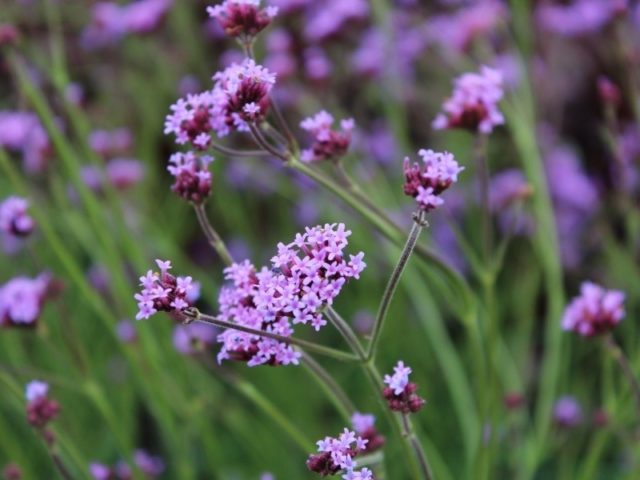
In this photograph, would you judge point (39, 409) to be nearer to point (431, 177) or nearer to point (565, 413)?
point (431, 177)

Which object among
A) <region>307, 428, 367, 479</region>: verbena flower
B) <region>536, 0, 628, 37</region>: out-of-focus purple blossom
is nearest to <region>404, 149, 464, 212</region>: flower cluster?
<region>307, 428, 367, 479</region>: verbena flower

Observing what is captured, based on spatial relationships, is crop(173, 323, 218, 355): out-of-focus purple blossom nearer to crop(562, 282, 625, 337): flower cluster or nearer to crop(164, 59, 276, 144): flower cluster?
crop(164, 59, 276, 144): flower cluster

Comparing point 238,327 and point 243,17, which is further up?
point 243,17

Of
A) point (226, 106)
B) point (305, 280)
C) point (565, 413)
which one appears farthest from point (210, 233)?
point (565, 413)

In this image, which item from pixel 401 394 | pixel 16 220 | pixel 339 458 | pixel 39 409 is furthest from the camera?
pixel 16 220

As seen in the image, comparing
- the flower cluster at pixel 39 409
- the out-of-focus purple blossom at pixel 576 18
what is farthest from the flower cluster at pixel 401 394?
the out-of-focus purple blossom at pixel 576 18

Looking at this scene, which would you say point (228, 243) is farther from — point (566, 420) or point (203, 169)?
point (203, 169)

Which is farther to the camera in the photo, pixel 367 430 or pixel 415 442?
pixel 367 430
